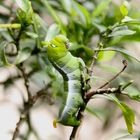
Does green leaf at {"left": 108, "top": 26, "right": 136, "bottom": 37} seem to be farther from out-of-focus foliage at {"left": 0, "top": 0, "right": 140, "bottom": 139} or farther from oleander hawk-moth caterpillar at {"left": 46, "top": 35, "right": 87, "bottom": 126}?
oleander hawk-moth caterpillar at {"left": 46, "top": 35, "right": 87, "bottom": 126}

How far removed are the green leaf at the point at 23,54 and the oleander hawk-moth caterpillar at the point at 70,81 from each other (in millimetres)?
156

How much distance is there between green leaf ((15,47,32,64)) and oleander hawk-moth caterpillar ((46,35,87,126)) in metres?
0.16

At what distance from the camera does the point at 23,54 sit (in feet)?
2.58

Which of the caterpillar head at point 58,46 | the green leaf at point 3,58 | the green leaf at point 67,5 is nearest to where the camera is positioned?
the caterpillar head at point 58,46

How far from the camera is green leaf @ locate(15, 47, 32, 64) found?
77 cm

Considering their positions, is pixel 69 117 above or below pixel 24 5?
below

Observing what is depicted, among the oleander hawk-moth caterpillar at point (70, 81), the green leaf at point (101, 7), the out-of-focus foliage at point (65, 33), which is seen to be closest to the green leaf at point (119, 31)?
the out-of-focus foliage at point (65, 33)

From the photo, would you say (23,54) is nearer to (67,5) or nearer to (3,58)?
(3,58)

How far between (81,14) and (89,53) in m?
0.12

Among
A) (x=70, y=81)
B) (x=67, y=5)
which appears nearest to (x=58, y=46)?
(x=70, y=81)

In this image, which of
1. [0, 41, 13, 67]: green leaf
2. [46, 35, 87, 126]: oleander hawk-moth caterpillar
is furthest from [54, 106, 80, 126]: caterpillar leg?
[0, 41, 13, 67]: green leaf

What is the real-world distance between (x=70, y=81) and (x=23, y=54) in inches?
7.4

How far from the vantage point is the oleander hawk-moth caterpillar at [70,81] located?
0.62 metres

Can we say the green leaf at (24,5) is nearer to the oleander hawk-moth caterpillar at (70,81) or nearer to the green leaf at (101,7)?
the oleander hawk-moth caterpillar at (70,81)
